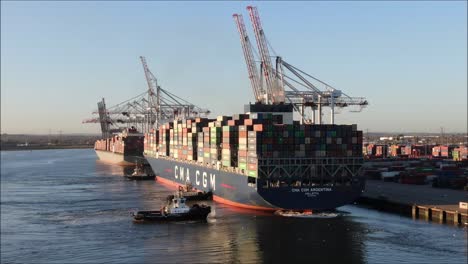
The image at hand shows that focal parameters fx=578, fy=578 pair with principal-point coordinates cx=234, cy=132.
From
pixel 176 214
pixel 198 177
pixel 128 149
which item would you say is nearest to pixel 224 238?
pixel 176 214

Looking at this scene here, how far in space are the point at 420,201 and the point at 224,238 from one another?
21.0 m

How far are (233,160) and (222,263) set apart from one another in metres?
22.3

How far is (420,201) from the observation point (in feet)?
165

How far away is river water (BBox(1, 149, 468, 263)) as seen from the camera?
32.6m

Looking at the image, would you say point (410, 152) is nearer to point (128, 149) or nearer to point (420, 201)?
point (128, 149)

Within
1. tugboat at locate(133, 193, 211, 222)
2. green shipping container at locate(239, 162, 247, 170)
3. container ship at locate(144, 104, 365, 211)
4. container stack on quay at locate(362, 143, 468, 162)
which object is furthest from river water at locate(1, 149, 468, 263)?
container stack on quay at locate(362, 143, 468, 162)

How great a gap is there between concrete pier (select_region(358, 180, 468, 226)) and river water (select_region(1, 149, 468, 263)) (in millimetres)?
1838

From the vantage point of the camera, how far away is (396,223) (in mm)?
42625

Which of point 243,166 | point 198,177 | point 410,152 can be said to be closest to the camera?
point 243,166

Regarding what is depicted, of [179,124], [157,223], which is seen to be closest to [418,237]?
[157,223]

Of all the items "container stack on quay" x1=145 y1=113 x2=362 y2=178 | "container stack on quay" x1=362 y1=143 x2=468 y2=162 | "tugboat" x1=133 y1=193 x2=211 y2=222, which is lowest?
"tugboat" x1=133 y1=193 x2=211 y2=222

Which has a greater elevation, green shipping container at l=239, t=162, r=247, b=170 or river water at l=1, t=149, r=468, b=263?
green shipping container at l=239, t=162, r=247, b=170

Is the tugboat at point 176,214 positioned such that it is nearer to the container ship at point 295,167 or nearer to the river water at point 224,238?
the river water at point 224,238

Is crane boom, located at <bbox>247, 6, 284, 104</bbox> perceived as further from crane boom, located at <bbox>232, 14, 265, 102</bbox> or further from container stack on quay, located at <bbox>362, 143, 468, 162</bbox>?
container stack on quay, located at <bbox>362, 143, 468, 162</bbox>
